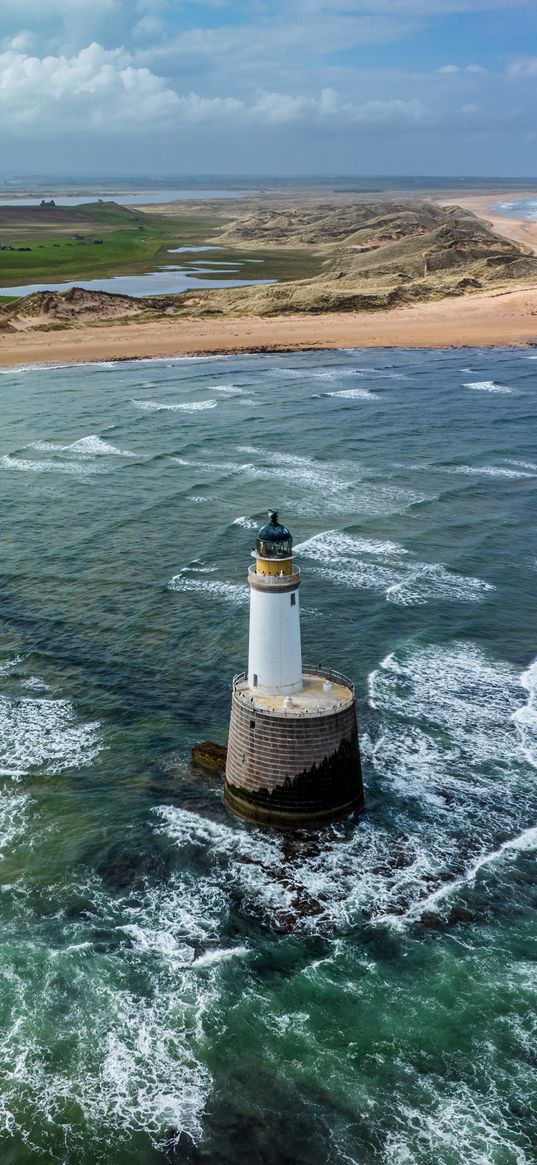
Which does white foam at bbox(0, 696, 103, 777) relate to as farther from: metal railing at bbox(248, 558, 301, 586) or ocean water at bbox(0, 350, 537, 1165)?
metal railing at bbox(248, 558, 301, 586)

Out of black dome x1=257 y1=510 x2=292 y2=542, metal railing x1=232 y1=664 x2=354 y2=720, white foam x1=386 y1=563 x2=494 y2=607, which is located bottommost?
white foam x1=386 y1=563 x2=494 y2=607

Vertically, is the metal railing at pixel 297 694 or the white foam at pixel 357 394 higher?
the white foam at pixel 357 394

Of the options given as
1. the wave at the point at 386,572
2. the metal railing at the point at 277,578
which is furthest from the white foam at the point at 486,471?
the metal railing at the point at 277,578

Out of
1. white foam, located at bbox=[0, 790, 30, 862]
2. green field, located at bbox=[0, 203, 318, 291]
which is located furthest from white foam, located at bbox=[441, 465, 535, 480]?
green field, located at bbox=[0, 203, 318, 291]

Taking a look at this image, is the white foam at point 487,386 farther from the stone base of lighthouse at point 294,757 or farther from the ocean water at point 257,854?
the stone base of lighthouse at point 294,757

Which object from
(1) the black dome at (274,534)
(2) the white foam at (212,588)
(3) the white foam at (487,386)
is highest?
(1) the black dome at (274,534)
